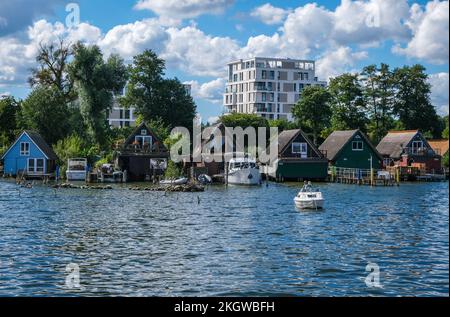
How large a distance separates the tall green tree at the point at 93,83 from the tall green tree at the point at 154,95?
21377 millimetres

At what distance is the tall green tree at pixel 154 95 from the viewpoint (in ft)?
398

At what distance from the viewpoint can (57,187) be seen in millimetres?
73688

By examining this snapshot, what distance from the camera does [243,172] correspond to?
81375 mm

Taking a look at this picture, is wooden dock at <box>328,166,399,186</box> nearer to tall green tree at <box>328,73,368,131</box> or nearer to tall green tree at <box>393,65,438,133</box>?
tall green tree at <box>328,73,368,131</box>

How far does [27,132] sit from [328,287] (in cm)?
7796

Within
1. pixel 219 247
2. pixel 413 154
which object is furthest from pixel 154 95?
pixel 219 247

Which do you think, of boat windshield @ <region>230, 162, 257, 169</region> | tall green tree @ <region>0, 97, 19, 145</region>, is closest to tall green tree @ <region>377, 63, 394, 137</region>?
boat windshield @ <region>230, 162, 257, 169</region>

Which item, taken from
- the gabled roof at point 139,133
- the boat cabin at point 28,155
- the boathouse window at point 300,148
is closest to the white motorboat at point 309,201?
the boathouse window at point 300,148

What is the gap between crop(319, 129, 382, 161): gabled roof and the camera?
96.3 meters

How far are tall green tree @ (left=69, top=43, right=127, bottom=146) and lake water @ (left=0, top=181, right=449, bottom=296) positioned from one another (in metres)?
40.7
